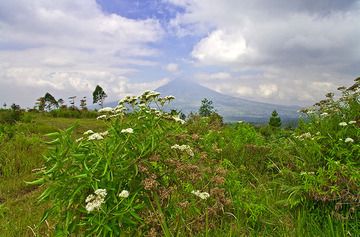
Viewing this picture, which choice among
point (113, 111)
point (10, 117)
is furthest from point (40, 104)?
point (113, 111)

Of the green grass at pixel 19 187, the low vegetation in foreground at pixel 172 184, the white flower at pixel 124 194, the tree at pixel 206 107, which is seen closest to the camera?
the white flower at pixel 124 194

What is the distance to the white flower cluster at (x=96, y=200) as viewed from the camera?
3.06 metres

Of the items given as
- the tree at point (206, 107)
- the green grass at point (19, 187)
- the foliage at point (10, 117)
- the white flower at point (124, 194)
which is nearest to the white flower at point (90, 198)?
the white flower at point (124, 194)

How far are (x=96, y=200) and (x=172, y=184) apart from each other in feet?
3.04

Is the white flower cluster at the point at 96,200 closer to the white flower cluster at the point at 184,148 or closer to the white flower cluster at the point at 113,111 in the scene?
the white flower cluster at the point at 184,148

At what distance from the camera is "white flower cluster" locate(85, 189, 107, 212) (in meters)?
3.06

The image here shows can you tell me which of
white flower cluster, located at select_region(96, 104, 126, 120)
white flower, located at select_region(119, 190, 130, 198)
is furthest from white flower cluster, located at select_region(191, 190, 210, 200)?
white flower cluster, located at select_region(96, 104, 126, 120)

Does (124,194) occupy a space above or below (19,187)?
above

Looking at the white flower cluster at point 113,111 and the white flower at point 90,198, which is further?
the white flower cluster at point 113,111

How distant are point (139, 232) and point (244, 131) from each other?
18.4ft

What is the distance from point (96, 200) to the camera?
3117 millimetres

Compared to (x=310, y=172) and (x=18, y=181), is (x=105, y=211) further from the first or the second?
(x=18, y=181)

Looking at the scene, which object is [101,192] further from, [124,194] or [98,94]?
[98,94]

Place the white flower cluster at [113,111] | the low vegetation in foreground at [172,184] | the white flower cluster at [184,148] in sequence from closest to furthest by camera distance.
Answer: the low vegetation in foreground at [172,184]
the white flower cluster at [184,148]
the white flower cluster at [113,111]
